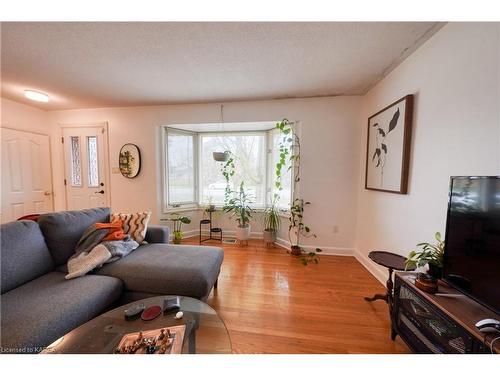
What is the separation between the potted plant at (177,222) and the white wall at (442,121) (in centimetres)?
283

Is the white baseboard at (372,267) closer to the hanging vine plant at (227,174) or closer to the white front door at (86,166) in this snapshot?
the hanging vine plant at (227,174)

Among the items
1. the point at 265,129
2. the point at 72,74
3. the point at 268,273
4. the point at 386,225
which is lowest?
the point at 268,273

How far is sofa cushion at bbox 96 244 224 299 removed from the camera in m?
1.36

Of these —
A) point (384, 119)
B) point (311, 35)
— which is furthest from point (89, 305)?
point (384, 119)

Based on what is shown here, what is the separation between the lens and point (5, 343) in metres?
0.82

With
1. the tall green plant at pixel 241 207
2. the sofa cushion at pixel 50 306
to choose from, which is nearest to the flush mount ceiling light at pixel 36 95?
the sofa cushion at pixel 50 306

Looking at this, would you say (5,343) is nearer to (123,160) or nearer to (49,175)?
(123,160)

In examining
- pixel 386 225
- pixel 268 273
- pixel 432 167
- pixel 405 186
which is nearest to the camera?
pixel 432 167

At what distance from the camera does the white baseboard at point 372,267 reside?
2010 millimetres

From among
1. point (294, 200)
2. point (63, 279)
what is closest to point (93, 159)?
point (63, 279)

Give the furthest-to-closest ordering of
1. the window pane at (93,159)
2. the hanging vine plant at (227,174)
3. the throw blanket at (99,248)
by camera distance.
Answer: the hanging vine plant at (227,174) < the window pane at (93,159) < the throw blanket at (99,248)

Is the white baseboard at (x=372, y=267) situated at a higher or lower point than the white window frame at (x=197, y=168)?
lower

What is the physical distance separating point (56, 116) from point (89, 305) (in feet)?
12.9

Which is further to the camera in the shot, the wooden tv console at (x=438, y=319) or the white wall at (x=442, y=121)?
the white wall at (x=442, y=121)
